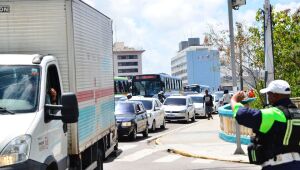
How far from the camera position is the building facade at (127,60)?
178m

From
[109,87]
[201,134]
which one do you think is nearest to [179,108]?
[201,134]

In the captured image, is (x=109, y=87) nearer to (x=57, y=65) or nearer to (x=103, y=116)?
(x=103, y=116)

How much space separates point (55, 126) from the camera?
282 inches

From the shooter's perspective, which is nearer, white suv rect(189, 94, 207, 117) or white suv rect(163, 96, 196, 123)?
white suv rect(163, 96, 196, 123)

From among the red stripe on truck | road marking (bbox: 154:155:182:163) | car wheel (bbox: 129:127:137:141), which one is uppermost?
the red stripe on truck

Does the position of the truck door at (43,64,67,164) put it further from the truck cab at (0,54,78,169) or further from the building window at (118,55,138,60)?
the building window at (118,55,138,60)

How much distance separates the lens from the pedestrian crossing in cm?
1530

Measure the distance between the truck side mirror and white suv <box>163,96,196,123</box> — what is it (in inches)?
1040

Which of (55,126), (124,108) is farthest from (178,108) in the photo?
(55,126)

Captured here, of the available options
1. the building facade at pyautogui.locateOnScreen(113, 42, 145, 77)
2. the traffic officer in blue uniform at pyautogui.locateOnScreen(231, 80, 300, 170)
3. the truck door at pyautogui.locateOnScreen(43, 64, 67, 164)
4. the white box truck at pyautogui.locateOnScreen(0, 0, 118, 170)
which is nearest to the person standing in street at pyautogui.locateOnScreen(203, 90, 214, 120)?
the white box truck at pyautogui.locateOnScreen(0, 0, 118, 170)

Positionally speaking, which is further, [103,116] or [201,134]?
[201,134]

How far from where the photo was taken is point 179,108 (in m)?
33.1

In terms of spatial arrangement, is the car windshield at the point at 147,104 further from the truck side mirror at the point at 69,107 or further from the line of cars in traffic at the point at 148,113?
the truck side mirror at the point at 69,107

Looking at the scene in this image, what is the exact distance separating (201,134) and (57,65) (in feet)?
53.7
